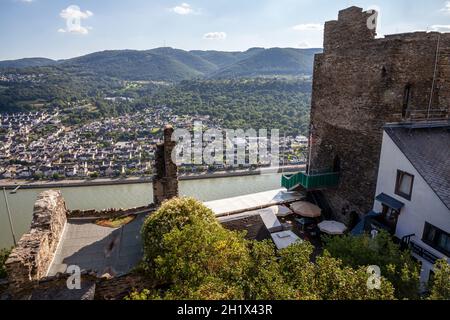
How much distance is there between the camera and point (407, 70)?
9461mm

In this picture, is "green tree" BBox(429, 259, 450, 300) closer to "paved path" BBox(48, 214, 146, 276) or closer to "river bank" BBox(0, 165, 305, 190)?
"paved path" BBox(48, 214, 146, 276)

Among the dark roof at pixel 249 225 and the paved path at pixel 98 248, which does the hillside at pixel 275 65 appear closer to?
the dark roof at pixel 249 225

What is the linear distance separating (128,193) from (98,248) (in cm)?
3249

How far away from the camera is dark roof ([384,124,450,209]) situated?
788cm

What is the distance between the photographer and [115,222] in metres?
10.6

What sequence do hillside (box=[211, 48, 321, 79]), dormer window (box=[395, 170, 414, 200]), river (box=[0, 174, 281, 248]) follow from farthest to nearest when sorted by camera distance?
1. hillside (box=[211, 48, 321, 79])
2. river (box=[0, 174, 281, 248])
3. dormer window (box=[395, 170, 414, 200])

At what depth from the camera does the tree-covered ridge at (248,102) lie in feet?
211

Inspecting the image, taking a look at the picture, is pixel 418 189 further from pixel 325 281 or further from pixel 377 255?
pixel 325 281

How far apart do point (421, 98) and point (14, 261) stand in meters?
11.6

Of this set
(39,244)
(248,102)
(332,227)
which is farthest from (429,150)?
(248,102)

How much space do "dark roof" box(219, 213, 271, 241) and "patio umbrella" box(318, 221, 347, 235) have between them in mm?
2202

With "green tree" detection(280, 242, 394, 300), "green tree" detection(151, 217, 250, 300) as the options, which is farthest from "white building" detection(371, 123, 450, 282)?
"green tree" detection(151, 217, 250, 300)

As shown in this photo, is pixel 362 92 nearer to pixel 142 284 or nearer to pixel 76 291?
pixel 142 284
